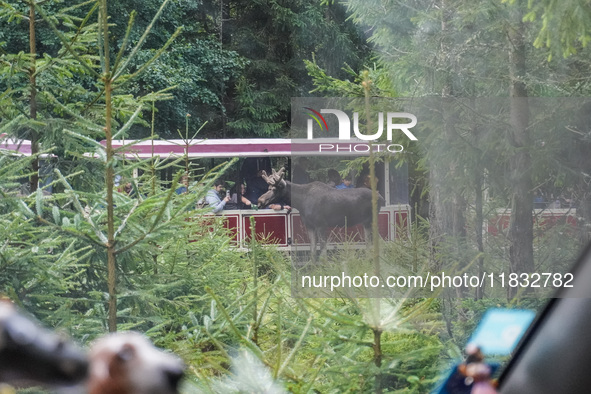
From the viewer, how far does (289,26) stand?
3.56ft

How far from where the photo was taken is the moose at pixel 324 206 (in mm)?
1013

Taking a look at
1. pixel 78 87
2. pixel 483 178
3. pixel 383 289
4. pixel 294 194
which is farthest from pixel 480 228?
A: pixel 78 87

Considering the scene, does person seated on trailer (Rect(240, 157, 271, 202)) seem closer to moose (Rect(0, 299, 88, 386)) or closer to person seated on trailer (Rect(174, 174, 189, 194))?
person seated on trailer (Rect(174, 174, 189, 194))

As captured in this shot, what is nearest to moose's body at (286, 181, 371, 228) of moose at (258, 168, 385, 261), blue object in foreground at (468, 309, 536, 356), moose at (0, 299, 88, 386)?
moose at (258, 168, 385, 261)

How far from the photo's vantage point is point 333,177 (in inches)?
40.3

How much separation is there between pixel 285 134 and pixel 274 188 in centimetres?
14

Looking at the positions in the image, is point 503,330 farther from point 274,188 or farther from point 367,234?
point 274,188

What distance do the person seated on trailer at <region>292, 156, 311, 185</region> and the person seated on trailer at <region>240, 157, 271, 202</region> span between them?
0.32ft

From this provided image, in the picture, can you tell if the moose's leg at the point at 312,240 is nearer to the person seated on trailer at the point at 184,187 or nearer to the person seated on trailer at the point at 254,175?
the person seated on trailer at the point at 254,175

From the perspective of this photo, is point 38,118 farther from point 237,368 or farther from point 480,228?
point 480,228

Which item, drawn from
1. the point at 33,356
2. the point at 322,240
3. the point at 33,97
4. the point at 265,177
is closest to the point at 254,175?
the point at 265,177

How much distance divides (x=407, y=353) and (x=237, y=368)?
0.86 ft

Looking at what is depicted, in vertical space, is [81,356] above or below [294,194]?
above

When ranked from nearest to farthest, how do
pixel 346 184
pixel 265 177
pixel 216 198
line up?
pixel 346 184, pixel 265 177, pixel 216 198
